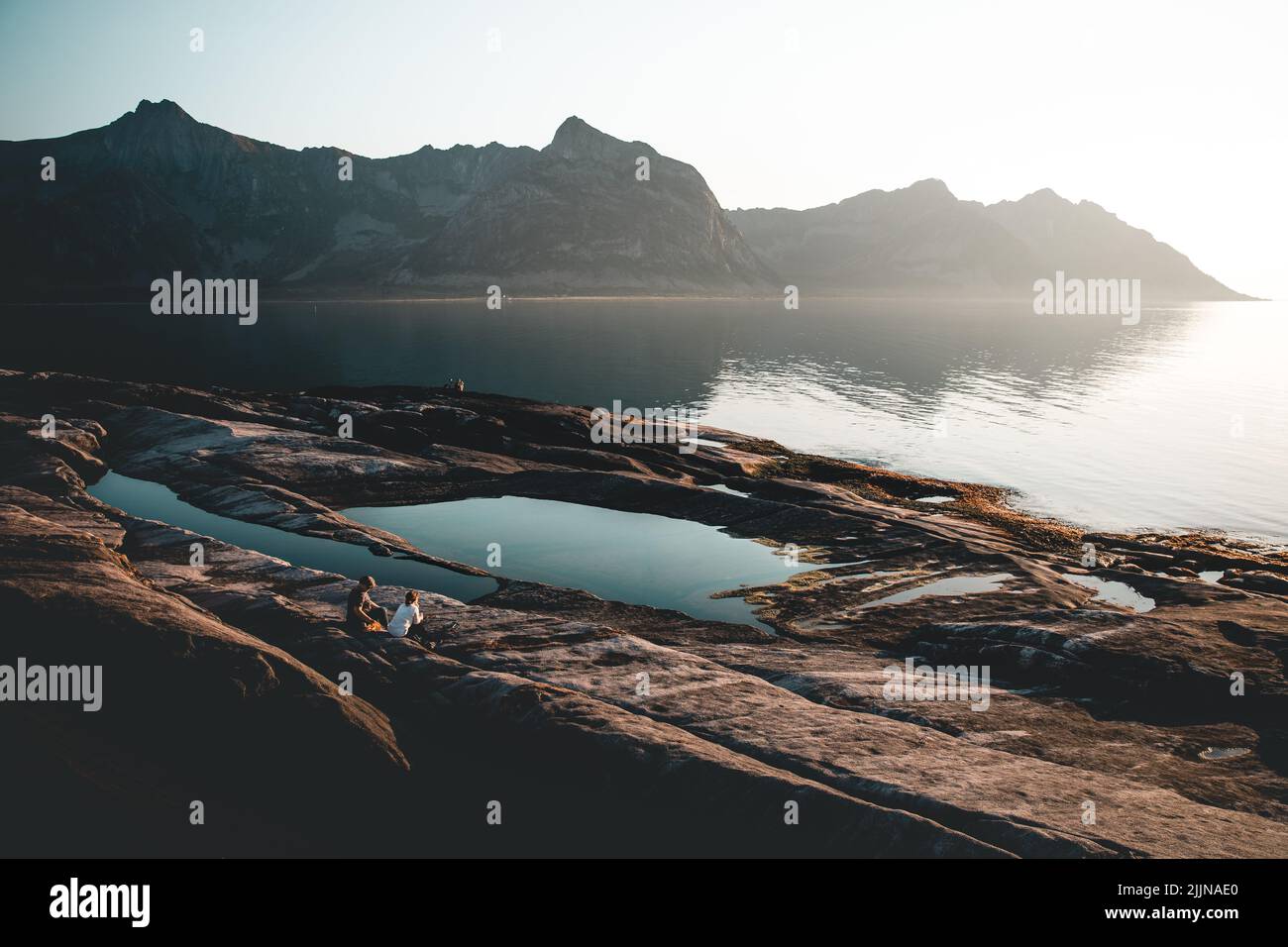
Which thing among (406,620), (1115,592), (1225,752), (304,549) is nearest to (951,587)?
(1115,592)

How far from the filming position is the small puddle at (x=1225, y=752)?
60.4 ft

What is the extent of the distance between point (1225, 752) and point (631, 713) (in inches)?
537

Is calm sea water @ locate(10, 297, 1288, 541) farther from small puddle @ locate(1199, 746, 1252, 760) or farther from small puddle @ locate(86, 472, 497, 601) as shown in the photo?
small puddle @ locate(86, 472, 497, 601)

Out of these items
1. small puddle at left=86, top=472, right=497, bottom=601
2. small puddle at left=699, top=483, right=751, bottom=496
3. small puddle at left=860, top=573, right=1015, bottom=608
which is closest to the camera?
small puddle at left=860, top=573, right=1015, bottom=608

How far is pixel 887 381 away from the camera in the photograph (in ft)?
363

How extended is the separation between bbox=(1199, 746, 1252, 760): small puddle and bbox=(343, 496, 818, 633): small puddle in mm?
11803

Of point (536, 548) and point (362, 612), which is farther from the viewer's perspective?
point (536, 548)

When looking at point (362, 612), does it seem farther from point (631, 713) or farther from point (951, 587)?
point (951, 587)

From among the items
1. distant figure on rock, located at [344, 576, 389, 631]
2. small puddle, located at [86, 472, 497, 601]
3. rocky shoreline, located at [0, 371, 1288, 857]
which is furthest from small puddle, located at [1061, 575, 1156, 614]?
distant figure on rock, located at [344, 576, 389, 631]

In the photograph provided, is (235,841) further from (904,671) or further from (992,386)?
(992,386)

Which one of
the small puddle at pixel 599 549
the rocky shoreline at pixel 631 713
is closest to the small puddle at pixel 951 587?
the rocky shoreline at pixel 631 713

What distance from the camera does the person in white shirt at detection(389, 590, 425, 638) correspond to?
20.8m

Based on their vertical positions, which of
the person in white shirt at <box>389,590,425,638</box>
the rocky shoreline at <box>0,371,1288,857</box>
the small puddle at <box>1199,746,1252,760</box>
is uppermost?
the person in white shirt at <box>389,590,425,638</box>
